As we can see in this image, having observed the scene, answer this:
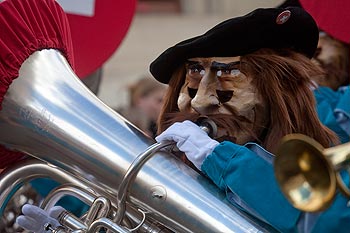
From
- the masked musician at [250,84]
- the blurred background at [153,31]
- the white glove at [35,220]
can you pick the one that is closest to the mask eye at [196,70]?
the masked musician at [250,84]

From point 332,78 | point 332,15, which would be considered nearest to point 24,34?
point 332,15

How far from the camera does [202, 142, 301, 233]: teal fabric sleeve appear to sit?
5.20 feet

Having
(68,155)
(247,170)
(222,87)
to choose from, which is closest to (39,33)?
(68,155)

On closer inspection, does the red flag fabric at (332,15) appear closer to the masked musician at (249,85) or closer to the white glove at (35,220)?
the masked musician at (249,85)

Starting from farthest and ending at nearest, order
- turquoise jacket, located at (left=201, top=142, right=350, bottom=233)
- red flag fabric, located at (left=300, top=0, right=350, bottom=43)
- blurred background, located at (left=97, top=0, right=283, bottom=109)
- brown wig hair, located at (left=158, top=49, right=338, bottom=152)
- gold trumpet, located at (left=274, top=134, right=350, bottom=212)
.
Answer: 1. blurred background, located at (left=97, top=0, right=283, bottom=109)
2. red flag fabric, located at (left=300, top=0, right=350, bottom=43)
3. brown wig hair, located at (left=158, top=49, right=338, bottom=152)
4. turquoise jacket, located at (left=201, top=142, right=350, bottom=233)
5. gold trumpet, located at (left=274, top=134, right=350, bottom=212)

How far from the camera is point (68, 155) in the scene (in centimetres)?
168

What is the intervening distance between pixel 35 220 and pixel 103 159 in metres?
0.21

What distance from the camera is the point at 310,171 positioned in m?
1.36

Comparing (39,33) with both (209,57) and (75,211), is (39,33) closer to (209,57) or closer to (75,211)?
(209,57)

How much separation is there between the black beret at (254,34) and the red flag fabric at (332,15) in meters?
0.30

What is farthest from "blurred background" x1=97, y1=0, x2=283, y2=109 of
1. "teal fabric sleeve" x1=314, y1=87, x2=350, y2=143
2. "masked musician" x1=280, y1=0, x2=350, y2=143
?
"teal fabric sleeve" x1=314, y1=87, x2=350, y2=143

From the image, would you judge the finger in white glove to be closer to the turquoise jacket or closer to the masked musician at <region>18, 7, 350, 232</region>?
the masked musician at <region>18, 7, 350, 232</region>

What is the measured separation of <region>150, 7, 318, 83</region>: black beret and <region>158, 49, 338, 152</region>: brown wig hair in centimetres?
3

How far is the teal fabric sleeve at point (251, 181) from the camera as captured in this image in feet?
5.20
